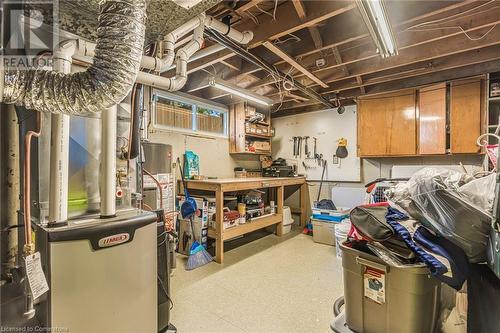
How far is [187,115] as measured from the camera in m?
4.00

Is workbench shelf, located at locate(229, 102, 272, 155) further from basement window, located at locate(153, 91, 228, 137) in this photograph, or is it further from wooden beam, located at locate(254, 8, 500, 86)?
wooden beam, located at locate(254, 8, 500, 86)

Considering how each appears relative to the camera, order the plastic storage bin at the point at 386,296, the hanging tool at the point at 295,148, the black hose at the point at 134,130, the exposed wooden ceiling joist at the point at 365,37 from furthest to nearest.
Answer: the hanging tool at the point at 295,148
the exposed wooden ceiling joist at the point at 365,37
the black hose at the point at 134,130
the plastic storage bin at the point at 386,296

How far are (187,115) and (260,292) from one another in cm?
290

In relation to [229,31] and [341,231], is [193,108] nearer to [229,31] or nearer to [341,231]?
[229,31]

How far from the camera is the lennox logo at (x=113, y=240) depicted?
1091 mm

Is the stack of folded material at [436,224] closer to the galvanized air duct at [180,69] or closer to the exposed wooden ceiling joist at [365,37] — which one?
the exposed wooden ceiling joist at [365,37]

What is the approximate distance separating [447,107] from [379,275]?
127 inches

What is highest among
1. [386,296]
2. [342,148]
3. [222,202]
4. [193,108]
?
[193,108]

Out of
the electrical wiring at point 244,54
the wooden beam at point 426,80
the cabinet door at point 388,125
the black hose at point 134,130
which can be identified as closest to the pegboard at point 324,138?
the wooden beam at point 426,80

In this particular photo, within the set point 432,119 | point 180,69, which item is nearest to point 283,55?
point 180,69

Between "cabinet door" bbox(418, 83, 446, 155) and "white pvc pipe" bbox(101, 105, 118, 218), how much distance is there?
3.95m

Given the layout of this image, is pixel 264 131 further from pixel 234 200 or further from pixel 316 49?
pixel 316 49

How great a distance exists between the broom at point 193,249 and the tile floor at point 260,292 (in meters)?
0.09

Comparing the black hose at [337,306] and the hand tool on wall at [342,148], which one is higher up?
the hand tool on wall at [342,148]
